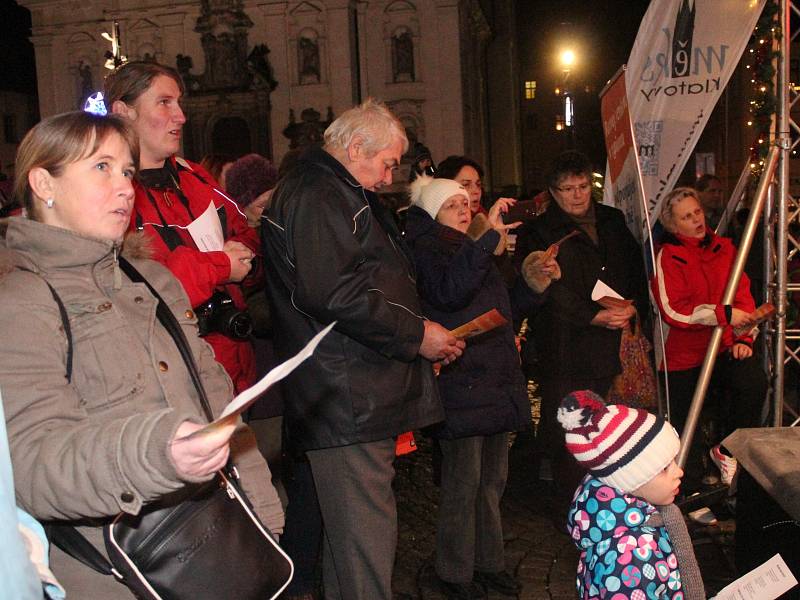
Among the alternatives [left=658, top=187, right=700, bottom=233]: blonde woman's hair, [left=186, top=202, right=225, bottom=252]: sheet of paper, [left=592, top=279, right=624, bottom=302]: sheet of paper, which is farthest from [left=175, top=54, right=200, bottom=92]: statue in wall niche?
[left=186, top=202, right=225, bottom=252]: sheet of paper

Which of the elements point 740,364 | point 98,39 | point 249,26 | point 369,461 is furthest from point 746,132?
point 369,461

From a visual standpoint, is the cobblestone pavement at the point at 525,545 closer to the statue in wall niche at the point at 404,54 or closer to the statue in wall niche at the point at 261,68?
the statue in wall niche at the point at 404,54

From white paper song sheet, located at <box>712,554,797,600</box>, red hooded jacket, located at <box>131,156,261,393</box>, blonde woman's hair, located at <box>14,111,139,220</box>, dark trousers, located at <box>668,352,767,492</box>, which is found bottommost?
dark trousers, located at <box>668,352,767,492</box>

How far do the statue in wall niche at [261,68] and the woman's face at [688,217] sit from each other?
121 feet

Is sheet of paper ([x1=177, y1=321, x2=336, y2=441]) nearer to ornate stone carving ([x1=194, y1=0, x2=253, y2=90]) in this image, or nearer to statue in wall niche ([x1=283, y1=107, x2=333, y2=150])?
statue in wall niche ([x1=283, y1=107, x2=333, y2=150])

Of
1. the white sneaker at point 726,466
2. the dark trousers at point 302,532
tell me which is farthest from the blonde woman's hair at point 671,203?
the dark trousers at point 302,532

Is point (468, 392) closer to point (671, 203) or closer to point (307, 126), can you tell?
point (671, 203)

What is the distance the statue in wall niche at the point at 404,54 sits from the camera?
4019 cm

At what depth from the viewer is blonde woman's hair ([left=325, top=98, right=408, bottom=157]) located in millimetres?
3883

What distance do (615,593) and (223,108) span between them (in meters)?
41.3

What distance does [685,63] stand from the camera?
17.8 feet

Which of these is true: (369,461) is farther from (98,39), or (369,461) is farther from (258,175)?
(98,39)

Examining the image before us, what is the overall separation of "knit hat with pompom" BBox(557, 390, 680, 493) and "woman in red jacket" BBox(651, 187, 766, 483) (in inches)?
118

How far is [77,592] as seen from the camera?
2.15 metres
